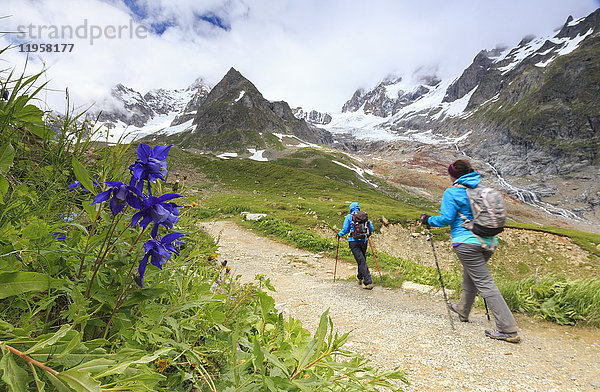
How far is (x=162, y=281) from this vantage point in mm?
1990

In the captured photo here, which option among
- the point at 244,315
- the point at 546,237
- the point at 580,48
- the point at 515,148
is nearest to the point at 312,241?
the point at 244,315

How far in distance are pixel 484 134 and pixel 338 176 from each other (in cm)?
13633

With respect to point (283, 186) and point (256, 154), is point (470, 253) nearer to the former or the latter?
point (283, 186)

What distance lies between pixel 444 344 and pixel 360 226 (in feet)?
15.7

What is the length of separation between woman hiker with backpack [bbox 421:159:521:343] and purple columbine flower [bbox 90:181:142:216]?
4872 millimetres

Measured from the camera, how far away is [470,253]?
17.1ft

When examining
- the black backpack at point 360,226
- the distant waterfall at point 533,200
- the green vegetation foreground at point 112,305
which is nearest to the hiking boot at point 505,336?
the green vegetation foreground at point 112,305

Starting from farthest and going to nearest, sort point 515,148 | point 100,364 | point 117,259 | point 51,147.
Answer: point 515,148, point 51,147, point 117,259, point 100,364

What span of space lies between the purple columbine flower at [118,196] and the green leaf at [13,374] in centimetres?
64

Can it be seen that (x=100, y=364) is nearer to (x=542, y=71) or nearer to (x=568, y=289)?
(x=568, y=289)

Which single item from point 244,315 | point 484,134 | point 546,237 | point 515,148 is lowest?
point 546,237

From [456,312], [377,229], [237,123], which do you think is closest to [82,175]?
[456,312]

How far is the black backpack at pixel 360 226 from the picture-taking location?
29.7 ft

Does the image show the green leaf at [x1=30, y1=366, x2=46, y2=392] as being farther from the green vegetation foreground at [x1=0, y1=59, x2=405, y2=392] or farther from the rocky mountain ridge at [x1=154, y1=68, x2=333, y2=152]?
the rocky mountain ridge at [x1=154, y1=68, x2=333, y2=152]
